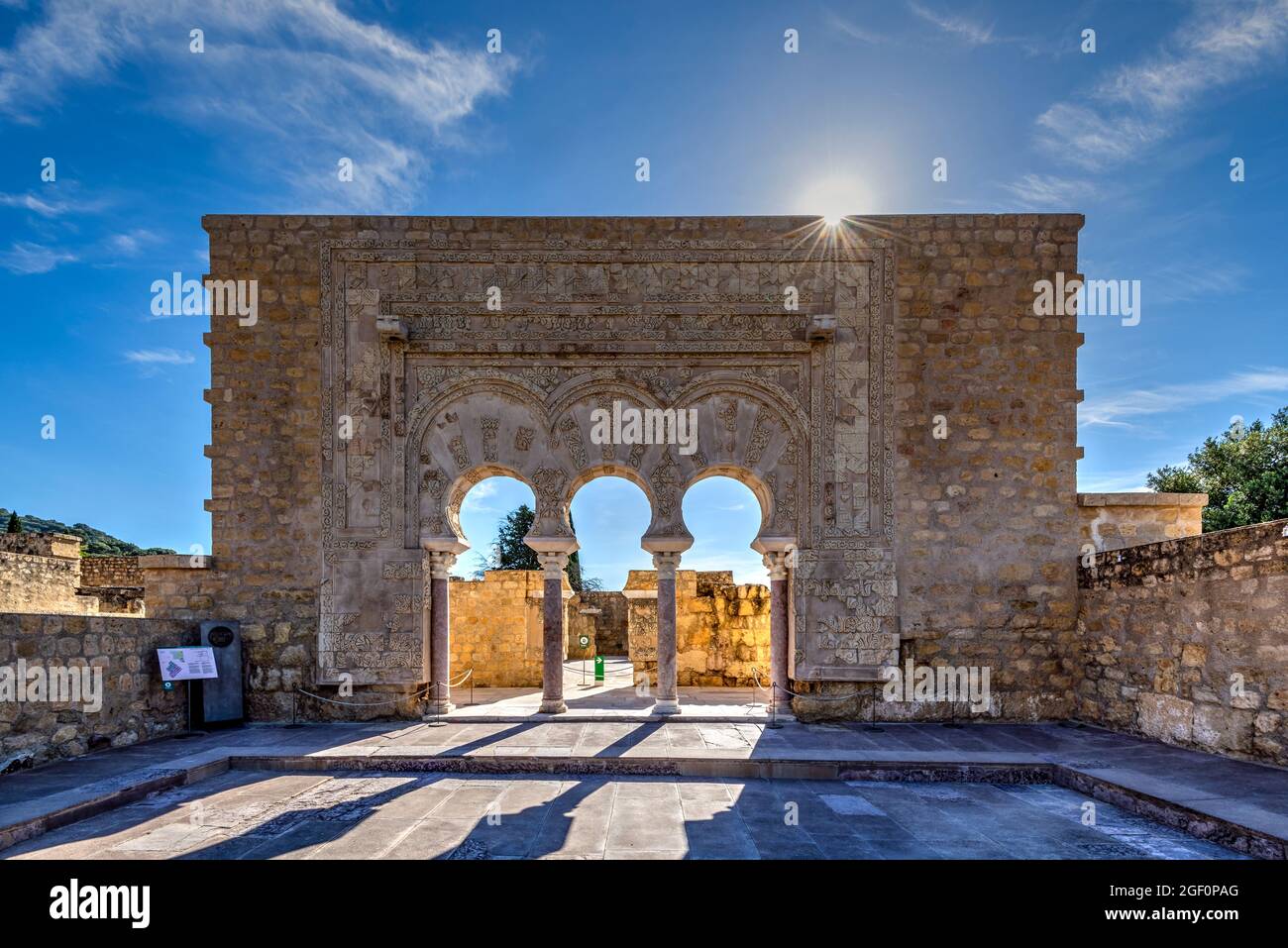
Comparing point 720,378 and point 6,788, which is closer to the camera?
point 6,788

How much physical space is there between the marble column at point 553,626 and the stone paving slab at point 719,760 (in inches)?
20.8

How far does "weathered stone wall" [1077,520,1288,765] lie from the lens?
5734 mm

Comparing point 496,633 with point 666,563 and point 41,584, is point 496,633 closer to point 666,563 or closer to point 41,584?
Result: point 666,563

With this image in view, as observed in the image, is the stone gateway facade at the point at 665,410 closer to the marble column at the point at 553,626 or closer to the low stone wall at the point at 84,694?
the marble column at the point at 553,626

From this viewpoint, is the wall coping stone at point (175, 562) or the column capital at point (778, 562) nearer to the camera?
the wall coping stone at point (175, 562)

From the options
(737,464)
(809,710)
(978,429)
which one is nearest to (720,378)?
(737,464)

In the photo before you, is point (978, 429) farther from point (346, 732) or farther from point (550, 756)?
point (346, 732)

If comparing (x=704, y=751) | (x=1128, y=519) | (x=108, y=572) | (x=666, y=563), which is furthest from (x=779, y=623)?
(x=108, y=572)

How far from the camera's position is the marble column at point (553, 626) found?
841 cm

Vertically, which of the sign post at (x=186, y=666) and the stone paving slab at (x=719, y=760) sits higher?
the sign post at (x=186, y=666)

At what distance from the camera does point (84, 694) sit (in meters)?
6.48

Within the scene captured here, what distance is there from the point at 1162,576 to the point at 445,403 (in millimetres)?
8028

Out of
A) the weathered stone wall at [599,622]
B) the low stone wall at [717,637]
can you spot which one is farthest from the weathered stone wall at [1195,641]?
the weathered stone wall at [599,622]

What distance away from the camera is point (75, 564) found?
1477 centimetres
